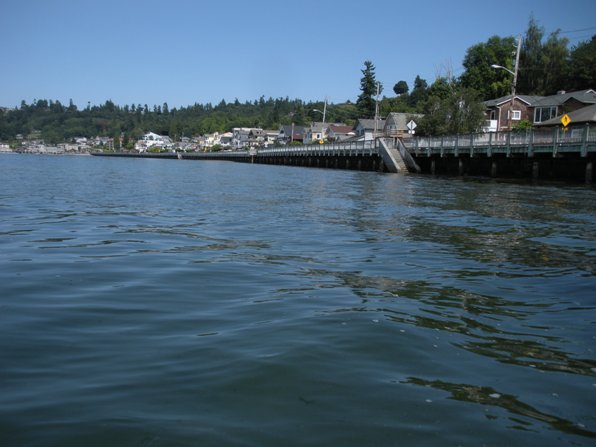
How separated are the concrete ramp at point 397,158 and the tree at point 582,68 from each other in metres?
47.8

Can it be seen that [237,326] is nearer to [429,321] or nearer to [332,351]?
[332,351]

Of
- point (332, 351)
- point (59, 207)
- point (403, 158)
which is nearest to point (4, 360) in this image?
point (332, 351)

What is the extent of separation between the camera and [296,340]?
17.0ft

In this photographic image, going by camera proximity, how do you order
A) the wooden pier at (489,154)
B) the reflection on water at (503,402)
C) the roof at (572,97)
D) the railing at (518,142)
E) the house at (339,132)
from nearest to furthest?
the reflection on water at (503,402), the railing at (518,142), the wooden pier at (489,154), the roof at (572,97), the house at (339,132)

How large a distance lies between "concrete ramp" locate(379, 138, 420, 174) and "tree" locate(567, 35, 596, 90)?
47811 mm

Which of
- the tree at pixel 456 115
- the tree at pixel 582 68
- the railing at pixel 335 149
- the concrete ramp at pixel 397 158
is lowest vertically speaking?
the concrete ramp at pixel 397 158

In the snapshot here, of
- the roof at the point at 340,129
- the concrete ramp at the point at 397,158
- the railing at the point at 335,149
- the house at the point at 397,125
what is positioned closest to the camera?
the concrete ramp at the point at 397,158

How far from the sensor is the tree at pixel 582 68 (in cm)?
8312

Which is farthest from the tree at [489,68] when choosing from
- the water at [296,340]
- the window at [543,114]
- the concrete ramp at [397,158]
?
the water at [296,340]

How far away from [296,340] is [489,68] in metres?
106

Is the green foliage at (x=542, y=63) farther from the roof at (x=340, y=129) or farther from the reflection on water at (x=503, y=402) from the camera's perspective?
the reflection on water at (x=503, y=402)

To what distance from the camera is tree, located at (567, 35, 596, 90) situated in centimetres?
8312

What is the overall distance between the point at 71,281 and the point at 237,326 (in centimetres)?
318

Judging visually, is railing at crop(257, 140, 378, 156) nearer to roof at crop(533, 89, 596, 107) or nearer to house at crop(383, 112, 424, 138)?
house at crop(383, 112, 424, 138)
